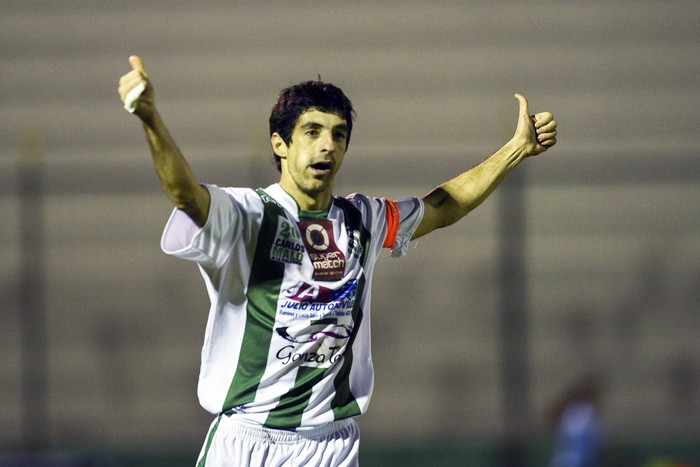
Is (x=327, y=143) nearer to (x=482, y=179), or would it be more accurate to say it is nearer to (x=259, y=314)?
(x=259, y=314)

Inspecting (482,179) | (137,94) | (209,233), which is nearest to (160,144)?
(137,94)

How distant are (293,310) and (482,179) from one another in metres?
1.16

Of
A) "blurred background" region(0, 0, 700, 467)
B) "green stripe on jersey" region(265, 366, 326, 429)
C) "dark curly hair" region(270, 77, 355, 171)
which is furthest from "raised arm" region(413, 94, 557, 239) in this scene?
"blurred background" region(0, 0, 700, 467)

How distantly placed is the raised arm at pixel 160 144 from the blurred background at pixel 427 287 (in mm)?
4244

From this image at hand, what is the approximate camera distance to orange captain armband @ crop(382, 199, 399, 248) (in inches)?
165

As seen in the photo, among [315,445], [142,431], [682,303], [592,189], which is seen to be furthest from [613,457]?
[315,445]

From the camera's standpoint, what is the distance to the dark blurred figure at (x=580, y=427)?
724 centimetres

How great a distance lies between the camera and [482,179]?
4496 mm

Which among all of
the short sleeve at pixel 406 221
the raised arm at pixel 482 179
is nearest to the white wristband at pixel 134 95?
the short sleeve at pixel 406 221

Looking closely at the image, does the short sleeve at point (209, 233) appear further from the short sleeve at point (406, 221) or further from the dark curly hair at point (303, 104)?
the short sleeve at point (406, 221)

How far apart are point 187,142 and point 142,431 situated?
8.10 feet

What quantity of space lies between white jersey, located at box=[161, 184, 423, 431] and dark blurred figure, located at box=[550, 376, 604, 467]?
12.0 ft

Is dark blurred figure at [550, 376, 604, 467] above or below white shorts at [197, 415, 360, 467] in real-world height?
below

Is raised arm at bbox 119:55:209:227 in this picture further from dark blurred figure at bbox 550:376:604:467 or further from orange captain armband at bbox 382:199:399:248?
dark blurred figure at bbox 550:376:604:467
